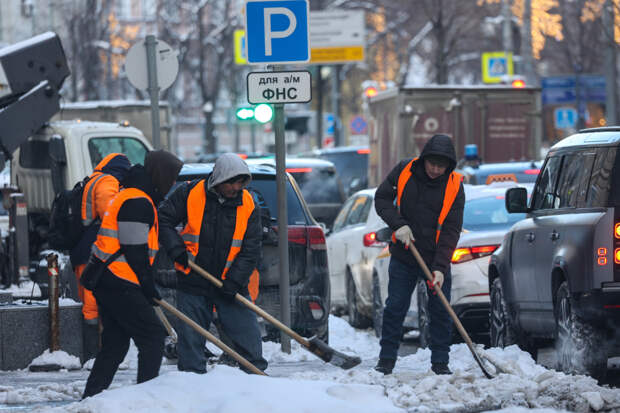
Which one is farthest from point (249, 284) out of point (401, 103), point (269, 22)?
point (401, 103)

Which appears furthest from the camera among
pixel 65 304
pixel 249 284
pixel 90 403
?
pixel 65 304

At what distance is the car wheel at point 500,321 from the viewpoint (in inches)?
416

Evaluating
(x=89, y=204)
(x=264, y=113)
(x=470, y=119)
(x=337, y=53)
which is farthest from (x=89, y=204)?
(x=337, y=53)

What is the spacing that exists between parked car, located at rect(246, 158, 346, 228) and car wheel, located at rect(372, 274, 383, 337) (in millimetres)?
6406

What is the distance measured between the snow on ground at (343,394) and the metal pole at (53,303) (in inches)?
55.9

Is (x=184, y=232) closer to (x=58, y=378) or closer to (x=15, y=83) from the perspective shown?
(x=58, y=378)

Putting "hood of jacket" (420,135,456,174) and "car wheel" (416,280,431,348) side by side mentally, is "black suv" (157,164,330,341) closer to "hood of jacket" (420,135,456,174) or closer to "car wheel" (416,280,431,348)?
"car wheel" (416,280,431,348)

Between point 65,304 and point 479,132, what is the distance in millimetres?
14869

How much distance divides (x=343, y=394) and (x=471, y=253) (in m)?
4.36

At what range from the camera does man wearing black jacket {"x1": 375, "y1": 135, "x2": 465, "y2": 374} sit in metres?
9.24

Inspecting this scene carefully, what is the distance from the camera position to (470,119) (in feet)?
79.0

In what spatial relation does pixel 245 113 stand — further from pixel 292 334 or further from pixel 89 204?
pixel 292 334

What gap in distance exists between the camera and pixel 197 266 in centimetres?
827

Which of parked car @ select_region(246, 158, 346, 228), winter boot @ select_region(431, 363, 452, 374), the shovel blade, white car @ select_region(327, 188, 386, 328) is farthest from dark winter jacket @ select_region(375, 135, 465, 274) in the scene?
parked car @ select_region(246, 158, 346, 228)
